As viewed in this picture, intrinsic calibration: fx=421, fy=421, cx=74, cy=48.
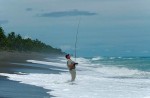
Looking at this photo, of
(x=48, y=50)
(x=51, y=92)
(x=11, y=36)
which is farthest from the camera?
(x=48, y=50)

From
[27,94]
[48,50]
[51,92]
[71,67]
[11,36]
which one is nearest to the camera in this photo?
[27,94]

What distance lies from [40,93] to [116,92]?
3355 mm

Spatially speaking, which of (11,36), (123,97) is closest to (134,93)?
(123,97)

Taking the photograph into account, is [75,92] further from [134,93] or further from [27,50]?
[27,50]

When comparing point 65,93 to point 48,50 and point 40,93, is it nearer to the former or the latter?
point 40,93

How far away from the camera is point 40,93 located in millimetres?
15859

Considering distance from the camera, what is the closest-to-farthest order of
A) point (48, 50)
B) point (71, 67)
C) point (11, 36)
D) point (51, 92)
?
point (51, 92) → point (71, 67) → point (11, 36) → point (48, 50)

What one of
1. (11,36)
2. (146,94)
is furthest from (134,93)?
(11,36)

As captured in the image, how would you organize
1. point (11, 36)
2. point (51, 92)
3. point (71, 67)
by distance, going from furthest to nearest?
point (11, 36) → point (71, 67) → point (51, 92)

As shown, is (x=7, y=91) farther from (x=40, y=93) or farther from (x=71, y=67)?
(x=71, y=67)

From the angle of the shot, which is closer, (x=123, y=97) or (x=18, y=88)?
(x=123, y=97)

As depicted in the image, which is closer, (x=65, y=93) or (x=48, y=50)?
(x=65, y=93)

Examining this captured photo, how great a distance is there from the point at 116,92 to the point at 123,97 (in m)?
1.60

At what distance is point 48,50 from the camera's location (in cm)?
19412
